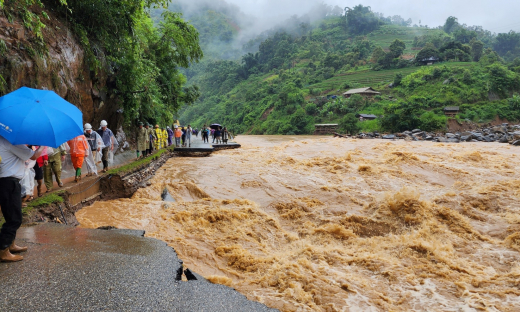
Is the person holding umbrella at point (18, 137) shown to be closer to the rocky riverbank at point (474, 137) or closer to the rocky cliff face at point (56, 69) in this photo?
the rocky cliff face at point (56, 69)

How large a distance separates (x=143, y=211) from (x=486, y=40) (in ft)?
362

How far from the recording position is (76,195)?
699 cm

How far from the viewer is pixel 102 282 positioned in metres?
3.06

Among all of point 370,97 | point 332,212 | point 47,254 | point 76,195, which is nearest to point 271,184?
point 332,212

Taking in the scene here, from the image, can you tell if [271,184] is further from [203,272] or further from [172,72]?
[172,72]

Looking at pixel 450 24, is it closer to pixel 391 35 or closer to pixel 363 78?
pixel 391 35

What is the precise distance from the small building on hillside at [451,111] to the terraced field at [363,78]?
731 inches

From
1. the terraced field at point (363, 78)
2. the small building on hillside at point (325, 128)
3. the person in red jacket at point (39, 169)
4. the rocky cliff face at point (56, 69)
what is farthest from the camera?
the terraced field at point (363, 78)

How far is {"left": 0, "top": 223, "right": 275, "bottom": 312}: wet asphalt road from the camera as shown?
2721mm

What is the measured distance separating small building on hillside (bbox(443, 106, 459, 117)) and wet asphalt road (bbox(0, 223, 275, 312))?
144ft

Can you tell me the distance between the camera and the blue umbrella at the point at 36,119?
3.03m

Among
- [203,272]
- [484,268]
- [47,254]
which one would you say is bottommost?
[484,268]

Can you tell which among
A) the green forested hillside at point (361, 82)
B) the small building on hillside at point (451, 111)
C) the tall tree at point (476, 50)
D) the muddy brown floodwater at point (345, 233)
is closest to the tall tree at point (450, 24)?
the green forested hillside at point (361, 82)

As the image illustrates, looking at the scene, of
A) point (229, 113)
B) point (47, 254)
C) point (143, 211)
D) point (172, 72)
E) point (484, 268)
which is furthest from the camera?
point (229, 113)
